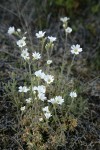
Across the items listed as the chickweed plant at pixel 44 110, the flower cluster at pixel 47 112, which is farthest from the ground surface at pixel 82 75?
the flower cluster at pixel 47 112

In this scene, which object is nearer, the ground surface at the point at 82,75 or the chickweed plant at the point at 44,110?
the chickweed plant at the point at 44,110

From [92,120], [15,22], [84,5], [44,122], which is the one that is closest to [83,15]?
[84,5]

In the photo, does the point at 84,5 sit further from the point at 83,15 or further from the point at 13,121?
the point at 13,121

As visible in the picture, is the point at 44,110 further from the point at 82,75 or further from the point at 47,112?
the point at 82,75

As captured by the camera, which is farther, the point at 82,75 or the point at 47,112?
the point at 82,75

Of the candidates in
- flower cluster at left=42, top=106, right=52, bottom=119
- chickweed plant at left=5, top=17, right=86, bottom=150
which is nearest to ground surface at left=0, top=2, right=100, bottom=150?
chickweed plant at left=5, top=17, right=86, bottom=150

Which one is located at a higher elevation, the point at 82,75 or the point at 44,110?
the point at 82,75

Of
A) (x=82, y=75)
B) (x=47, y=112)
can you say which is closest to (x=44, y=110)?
(x=47, y=112)

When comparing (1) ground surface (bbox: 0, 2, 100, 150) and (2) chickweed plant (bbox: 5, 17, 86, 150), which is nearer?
(2) chickweed plant (bbox: 5, 17, 86, 150)

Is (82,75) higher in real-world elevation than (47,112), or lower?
higher

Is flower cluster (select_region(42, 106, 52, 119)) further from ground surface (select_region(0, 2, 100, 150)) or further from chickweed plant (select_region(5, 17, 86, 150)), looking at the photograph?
ground surface (select_region(0, 2, 100, 150))

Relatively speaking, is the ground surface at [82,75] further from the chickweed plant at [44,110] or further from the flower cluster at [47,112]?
the flower cluster at [47,112]
